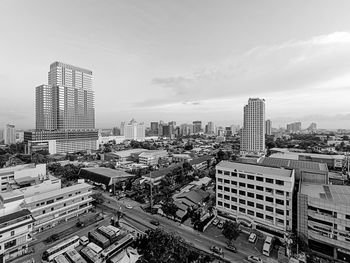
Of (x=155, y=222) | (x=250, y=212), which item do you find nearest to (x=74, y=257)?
(x=155, y=222)

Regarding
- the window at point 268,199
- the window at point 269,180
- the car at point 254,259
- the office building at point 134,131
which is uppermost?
the office building at point 134,131

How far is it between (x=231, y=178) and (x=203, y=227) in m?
6.40

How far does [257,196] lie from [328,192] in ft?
22.3

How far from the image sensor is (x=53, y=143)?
67.1 meters

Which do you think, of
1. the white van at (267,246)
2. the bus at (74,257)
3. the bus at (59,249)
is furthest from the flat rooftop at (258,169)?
the bus at (59,249)

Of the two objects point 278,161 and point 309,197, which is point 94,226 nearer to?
point 309,197

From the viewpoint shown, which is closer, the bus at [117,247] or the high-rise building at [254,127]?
the bus at [117,247]

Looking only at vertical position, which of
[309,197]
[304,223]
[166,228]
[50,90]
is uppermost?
[50,90]

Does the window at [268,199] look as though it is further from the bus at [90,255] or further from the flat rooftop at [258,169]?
the bus at [90,255]

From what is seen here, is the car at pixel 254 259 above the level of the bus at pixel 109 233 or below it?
below

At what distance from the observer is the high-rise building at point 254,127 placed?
212 ft

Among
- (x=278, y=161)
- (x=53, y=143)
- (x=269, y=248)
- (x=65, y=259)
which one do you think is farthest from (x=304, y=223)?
(x=53, y=143)

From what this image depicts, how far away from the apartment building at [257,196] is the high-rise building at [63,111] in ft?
220

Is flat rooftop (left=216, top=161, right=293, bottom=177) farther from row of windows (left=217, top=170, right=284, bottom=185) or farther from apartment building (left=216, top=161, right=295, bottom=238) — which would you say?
row of windows (left=217, top=170, right=284, bottom=185)
